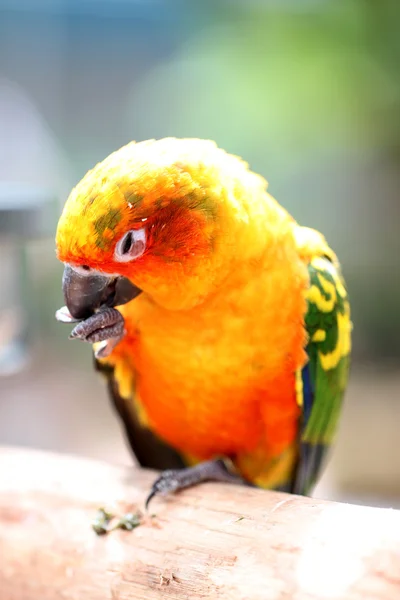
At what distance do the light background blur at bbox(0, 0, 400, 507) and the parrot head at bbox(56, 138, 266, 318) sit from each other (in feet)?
6.95

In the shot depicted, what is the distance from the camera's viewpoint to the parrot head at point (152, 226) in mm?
1080

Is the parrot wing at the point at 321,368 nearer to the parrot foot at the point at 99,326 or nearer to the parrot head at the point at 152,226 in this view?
the parrot head at the point at 152,226

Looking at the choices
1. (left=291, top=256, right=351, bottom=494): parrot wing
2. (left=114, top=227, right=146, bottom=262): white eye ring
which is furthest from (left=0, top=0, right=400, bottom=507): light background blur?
(left=114, top=227, right=146, bottom=262): white eye ring

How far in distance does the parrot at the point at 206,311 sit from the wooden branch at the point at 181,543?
135mm

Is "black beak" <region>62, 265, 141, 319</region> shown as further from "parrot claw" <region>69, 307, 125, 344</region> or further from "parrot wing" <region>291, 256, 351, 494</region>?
"parrot wing" <region>291, 256, 351, 494</region>

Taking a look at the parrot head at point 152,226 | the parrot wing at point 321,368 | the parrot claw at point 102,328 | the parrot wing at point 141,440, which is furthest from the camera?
the parrot wing at point 141,440

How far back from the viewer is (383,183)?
4.02 m

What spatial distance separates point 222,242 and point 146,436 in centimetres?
78

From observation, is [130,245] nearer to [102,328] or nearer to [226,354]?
[102,328]

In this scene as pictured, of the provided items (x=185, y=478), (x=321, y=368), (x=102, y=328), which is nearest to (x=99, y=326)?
(x=102, y=328)

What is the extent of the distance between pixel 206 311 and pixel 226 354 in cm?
12

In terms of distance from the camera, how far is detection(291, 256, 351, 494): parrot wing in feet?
4.80

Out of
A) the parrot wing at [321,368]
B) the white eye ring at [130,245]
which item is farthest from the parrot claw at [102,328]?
the parrot wing at [321,368]

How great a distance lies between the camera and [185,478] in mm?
1389
